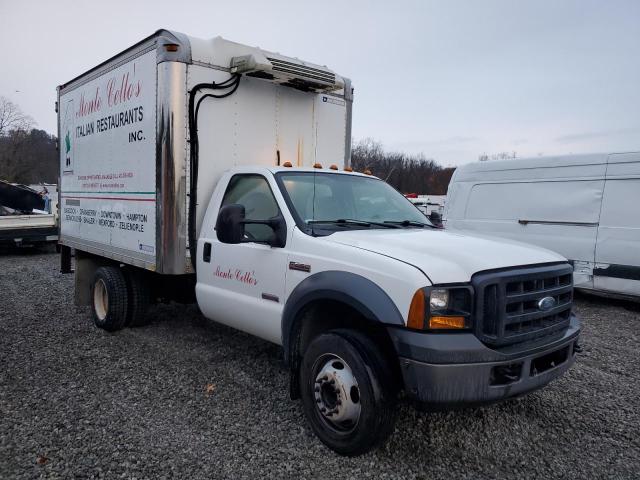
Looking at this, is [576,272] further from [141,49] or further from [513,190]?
[141,49]

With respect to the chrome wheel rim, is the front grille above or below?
above

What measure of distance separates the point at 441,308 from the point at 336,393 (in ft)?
3.07

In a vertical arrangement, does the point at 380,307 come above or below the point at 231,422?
above

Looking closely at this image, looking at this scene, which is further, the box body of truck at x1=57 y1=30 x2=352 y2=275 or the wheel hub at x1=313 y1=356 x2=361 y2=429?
the box body of truck at x1=57 y1=30 x2=352 y2=275

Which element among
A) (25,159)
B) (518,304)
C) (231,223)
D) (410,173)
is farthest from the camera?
(410,173)

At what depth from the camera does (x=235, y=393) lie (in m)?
4.24

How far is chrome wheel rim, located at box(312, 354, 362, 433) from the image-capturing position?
319cm

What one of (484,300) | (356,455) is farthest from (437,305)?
(356,455)

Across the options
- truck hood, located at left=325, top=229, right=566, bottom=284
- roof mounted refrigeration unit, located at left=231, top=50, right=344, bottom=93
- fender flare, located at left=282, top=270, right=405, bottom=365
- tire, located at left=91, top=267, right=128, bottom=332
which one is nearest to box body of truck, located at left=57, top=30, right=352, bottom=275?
roof mounted refrigeration unit, located at left=231, top=50, right=344, bottom=93

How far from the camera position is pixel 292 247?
3.81 meters

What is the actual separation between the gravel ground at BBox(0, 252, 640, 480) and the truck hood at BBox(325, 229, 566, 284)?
1.32 m

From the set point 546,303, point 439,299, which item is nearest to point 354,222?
point 439,299

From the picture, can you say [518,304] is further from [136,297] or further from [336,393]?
[136,297]

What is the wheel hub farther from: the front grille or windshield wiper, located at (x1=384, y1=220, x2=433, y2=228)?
windshield wiper, located at (x1=384, y1=220, x2=433, y2=228)
